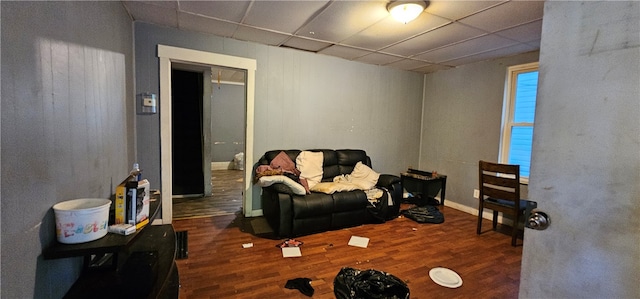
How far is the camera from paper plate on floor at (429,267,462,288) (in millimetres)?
2141

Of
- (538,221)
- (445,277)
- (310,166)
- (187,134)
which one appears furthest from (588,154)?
(187,134)

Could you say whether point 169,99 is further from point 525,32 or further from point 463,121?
point 463,121

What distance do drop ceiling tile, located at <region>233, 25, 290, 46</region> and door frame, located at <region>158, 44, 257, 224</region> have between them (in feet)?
0.84

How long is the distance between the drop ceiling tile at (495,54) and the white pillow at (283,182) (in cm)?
289

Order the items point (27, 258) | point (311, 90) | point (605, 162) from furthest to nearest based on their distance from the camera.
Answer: point (311, 90) → point (27, 258) → point (605, 162)

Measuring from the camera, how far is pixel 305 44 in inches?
133

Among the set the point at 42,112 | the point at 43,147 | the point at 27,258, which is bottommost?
the point at 27,258

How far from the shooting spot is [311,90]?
12.6 ft

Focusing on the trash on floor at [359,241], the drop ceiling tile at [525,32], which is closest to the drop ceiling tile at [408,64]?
the drop ceiling tile at [525,32]

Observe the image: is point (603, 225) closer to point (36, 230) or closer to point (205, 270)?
point (36, 230)

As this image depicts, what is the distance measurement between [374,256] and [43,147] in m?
2.41

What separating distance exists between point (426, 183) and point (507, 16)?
8.37ft

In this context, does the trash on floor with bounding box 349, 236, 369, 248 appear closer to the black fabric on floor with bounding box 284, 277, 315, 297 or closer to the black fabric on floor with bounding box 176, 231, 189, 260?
the black fabric on floor with bounding box 284, 277, 315, 297

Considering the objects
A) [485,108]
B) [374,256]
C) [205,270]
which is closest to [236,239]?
[205,270]
